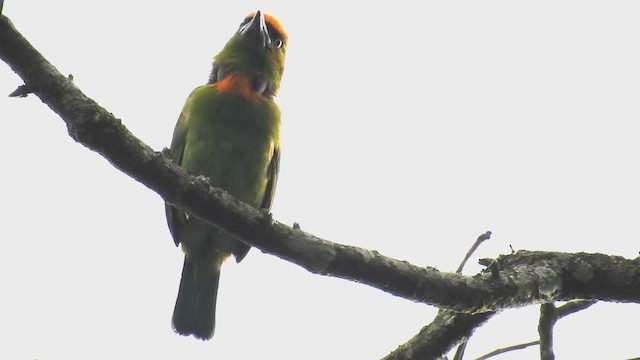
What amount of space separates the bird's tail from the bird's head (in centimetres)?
120

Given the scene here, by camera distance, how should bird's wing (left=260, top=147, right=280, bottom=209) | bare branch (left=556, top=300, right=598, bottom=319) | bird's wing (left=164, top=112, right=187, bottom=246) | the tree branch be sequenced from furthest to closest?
bird's wing (left=260, top=147, right=280, bottom=209)
bird's wing (left=164, top=112, right=187, bottom=246)
bare branch (left=556, top=300, right=598, bottom=319)
the tree branch

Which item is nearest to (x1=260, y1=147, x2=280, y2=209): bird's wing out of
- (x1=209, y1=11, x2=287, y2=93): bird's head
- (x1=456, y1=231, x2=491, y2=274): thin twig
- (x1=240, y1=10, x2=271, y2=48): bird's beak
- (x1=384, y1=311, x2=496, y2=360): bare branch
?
(x1=209, y1=11, x2=287, y2=93): bird's head

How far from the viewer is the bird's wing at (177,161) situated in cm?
437

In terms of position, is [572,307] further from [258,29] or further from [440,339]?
[258,29]

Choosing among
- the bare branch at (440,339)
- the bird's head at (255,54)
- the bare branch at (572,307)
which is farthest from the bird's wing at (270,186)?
the bare branch at (572,307)

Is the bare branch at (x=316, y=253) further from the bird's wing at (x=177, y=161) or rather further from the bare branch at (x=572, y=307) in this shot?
the bird's wing at (x=177, y=161)

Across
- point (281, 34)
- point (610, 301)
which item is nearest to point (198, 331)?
point (281, 34)

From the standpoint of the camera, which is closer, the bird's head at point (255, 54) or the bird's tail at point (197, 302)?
the bird's tail at point (197, 302)

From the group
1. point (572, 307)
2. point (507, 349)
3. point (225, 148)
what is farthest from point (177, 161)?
point (572, 307)

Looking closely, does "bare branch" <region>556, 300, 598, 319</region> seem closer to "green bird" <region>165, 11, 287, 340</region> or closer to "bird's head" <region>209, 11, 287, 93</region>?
"green bird" <region>165, 11, 287, 340</region>

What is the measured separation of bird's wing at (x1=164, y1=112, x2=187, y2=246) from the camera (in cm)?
437

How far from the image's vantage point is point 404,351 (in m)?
2.96

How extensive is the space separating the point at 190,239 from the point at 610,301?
248 centimetres

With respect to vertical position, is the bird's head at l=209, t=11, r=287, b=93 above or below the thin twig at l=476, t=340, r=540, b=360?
above
